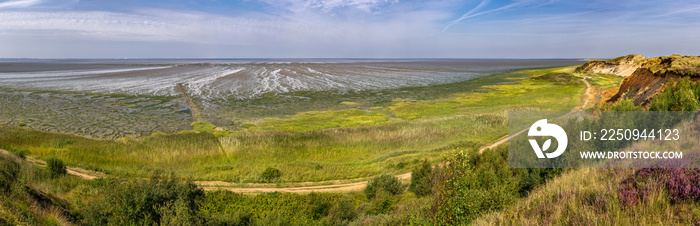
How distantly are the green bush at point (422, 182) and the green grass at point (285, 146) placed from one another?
10.8 ft

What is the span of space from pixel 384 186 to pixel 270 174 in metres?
6.74

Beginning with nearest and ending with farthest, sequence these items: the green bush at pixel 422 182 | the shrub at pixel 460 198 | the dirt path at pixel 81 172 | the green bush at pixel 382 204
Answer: the shrub at pixel 460 198
the green bush at pixel 382 204
the green bush at pixel 422 182
the dirt path at pixel 81 172

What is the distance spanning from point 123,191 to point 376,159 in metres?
14.3

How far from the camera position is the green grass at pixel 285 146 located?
19344 millimetres

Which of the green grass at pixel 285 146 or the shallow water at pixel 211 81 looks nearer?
the green grass at pixel 285 146

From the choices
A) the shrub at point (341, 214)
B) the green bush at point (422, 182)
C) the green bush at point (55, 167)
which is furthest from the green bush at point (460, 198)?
the green bush at point (55, 167)

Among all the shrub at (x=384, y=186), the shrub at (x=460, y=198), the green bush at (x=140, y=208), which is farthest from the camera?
the shrub at (x=384, y=186)

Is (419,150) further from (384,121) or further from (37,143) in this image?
(37,143)

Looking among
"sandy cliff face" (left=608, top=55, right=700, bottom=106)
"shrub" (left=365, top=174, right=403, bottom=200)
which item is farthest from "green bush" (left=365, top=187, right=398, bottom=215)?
"sandy cliff face" (left=608, top=55, right=700, bottom=106)

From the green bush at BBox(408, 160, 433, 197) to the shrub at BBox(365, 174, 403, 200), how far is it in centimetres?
74

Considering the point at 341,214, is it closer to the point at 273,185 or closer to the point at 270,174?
the point at 273,185

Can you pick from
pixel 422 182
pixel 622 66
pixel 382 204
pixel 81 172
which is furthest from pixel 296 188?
pixel 622 66

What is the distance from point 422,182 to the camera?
49.9ft

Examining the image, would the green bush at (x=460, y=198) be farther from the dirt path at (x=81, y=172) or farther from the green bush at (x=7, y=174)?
the dirt path at (x=81, y=172)
